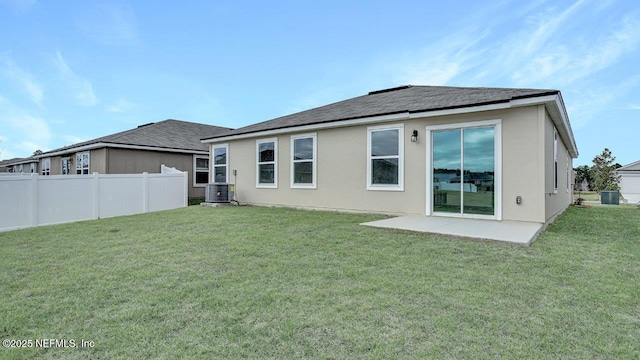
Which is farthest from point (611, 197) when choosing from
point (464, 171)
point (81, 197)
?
point (81, 197)

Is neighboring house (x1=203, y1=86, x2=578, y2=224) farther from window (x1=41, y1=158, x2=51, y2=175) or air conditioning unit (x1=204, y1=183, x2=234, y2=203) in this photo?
window (x1=41, y1=158, x2=51, y2=175)

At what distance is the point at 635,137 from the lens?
82.0ft

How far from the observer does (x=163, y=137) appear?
53.4 ft

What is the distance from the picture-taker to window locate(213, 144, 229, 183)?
1282 centimetres

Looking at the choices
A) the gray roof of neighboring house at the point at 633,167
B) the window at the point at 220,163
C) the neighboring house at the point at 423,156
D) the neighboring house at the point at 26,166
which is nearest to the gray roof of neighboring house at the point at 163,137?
the window at the point at 220,163

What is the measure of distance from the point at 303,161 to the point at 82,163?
40.6 feet

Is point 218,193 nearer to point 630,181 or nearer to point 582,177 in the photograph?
point 630,181

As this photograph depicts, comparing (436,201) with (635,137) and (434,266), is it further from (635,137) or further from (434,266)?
(635,137)

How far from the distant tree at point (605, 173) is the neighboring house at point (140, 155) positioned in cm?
3012

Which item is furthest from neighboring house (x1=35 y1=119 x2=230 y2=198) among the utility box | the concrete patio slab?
the utility box

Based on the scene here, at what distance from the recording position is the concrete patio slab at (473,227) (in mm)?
5309

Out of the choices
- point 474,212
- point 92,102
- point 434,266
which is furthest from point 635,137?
point 92,102

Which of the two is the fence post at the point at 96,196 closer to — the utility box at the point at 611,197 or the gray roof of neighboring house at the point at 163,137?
the gray roof of neighboring house at the point at 163,137

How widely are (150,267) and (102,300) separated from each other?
1009mm
